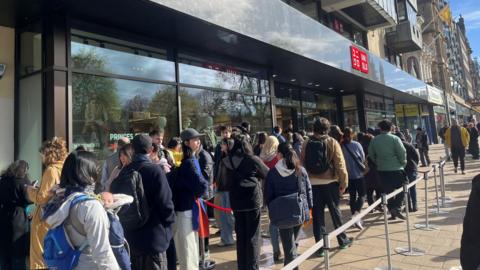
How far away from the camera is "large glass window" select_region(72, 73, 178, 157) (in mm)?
6250

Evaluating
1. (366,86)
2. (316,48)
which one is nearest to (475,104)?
(366,86)

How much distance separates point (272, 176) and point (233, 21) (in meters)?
4.33

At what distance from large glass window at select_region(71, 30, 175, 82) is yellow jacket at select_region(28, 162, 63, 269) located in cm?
334

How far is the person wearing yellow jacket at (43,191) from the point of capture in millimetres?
3396

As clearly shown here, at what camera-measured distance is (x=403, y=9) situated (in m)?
22.5

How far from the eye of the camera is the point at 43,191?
3434 millimetres

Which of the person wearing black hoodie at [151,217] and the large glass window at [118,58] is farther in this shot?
the large glass window at [118,58]

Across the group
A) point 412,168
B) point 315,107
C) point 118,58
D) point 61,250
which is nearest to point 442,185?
point 412,168

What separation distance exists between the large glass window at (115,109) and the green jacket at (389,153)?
453cm

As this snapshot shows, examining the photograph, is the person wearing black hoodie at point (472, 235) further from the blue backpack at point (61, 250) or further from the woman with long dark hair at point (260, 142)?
the woman with long dark hair at point (260, 142)

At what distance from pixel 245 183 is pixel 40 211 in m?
2.19

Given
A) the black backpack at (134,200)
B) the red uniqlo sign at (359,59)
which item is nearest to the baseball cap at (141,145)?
the black backpack at (134,200)

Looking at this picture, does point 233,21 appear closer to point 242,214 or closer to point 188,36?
point 188,36

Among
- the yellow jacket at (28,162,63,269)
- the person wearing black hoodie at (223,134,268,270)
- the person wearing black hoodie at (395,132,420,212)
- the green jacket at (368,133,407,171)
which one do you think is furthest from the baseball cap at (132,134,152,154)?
the person wearing black hoodie at (395,132,420,212)
